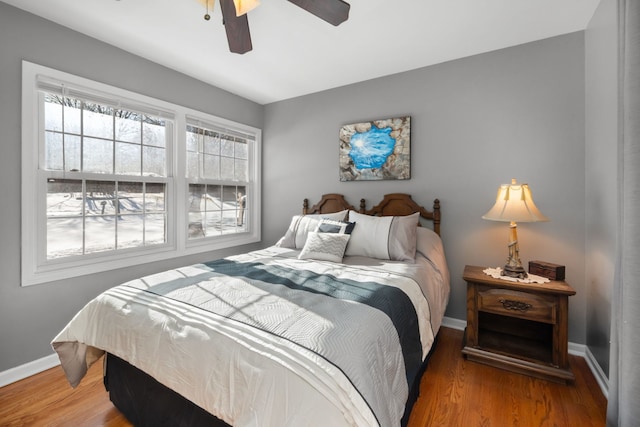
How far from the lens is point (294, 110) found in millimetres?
3641

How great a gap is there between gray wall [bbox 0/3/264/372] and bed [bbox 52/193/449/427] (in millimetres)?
771

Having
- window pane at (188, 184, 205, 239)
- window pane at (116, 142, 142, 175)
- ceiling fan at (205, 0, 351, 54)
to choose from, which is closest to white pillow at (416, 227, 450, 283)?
ceiling fan at (205, 0, 351, 54)

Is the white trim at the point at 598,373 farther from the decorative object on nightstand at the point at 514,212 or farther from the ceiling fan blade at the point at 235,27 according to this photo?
the ceiling fan blade at the point at 235,27

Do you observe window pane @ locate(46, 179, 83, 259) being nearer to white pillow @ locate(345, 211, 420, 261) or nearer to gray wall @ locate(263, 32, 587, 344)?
white pillow @ locate(345, 211, 420, 261)

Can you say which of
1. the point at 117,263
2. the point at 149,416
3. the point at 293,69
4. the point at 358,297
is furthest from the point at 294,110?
the point at 149,416

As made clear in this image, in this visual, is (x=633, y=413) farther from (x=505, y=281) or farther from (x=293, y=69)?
(x=293, y=69)

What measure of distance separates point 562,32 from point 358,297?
2665 millimetres

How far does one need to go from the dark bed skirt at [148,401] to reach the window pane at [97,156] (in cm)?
157

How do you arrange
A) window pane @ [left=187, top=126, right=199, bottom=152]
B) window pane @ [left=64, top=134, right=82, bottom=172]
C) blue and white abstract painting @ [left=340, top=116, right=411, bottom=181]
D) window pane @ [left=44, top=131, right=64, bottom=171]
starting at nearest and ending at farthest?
window pane @ [left=44, top=131, right=64, bottom=171], window pane @ [left=64, top=134, right=82, bottom=172], blue and white abstract painting @ [left=340, top=116, right=411, bottom=181], window pane @ [left=187, top=126, right=199, bottom=152]

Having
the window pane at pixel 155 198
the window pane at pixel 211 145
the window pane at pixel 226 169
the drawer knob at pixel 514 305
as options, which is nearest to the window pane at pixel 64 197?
the window pane at pixel 155 198

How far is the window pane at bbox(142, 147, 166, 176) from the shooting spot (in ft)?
8.91

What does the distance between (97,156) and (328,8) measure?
2216 mm

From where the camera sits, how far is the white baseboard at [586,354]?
5.86 feet

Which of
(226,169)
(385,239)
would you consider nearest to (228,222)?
(226,169)
